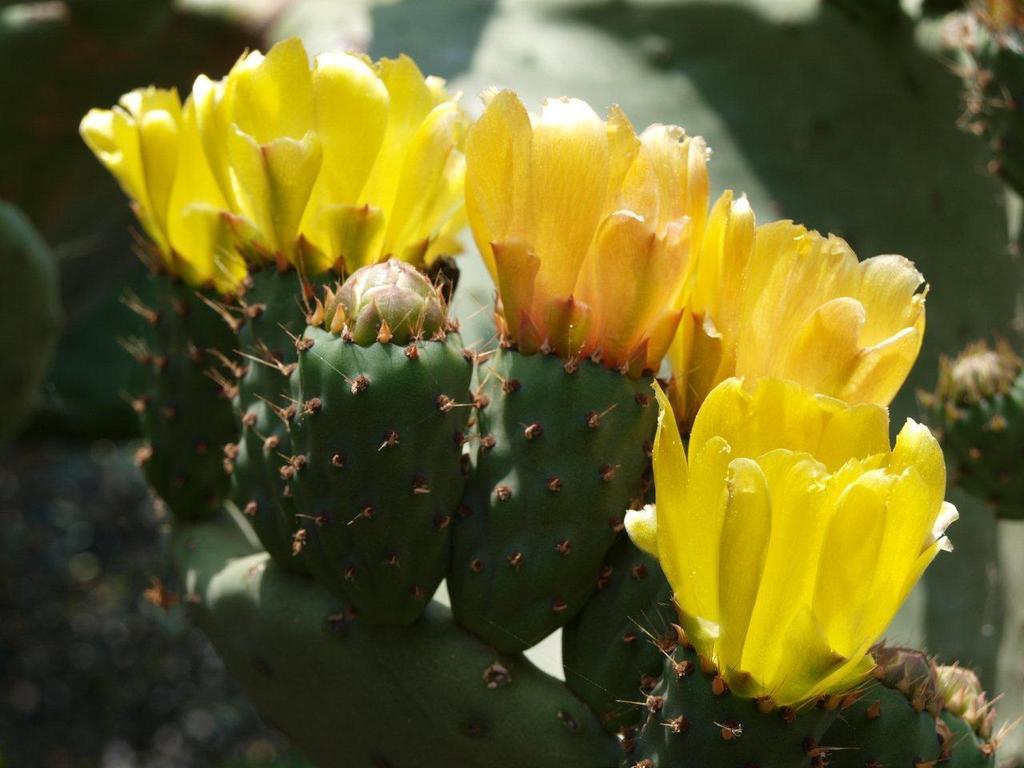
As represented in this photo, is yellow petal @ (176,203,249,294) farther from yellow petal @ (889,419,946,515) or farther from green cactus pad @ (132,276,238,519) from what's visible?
yellow petal @ (889,419,946,515)

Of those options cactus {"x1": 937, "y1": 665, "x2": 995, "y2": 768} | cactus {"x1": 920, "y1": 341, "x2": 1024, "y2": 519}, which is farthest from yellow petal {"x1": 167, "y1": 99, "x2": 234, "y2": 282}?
cactus {"x1": 920, "y1": 341, "x2": 1024, "y2": 519}

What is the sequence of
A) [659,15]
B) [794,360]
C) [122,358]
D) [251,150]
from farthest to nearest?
1. [122,358]
2. [659,15]
3. [251,150]
4. [794,360]

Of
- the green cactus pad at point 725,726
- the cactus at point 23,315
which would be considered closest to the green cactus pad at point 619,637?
the green cactus pad at point 725,726

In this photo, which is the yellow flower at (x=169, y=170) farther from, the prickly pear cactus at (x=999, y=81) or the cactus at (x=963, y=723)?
the prickly pear cactus at (x=999, y=81)

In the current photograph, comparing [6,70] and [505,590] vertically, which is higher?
[505,590]

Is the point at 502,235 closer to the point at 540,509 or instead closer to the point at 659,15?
the point at 540,509

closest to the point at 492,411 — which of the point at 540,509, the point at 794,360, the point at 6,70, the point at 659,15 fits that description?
the point at 540,509

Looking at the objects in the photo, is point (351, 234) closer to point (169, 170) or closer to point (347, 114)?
point (347, 114)

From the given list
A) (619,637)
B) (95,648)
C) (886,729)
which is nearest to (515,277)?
(619,637)
